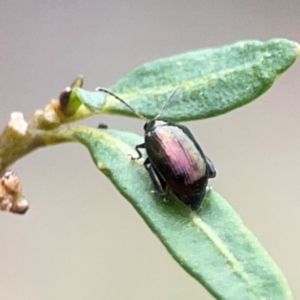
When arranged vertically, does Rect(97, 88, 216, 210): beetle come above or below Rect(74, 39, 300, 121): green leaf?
below

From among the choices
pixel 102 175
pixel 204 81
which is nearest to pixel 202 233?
pixel 204 81

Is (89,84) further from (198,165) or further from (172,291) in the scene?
(198,165)

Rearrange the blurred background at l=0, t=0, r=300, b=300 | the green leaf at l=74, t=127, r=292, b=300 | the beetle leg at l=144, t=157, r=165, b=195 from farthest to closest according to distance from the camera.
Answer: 1. the blurred background at l=0, t=0, r=300, b=300
2. the beetle leg at l=144, t=157, r=165, b=195
3. the green leaf at l=74, t=127, r=292, b=300

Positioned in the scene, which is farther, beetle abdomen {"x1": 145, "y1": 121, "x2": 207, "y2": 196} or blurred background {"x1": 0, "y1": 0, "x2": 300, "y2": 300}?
blurred background {"x1": 0, "y1": 0, "x2": 300, "y2": 300}

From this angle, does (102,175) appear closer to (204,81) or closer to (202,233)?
(204,81)

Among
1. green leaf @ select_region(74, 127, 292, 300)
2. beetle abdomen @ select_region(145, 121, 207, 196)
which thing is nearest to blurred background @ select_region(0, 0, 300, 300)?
beetle abdomen @ select_region(145, 121, 207, 196)

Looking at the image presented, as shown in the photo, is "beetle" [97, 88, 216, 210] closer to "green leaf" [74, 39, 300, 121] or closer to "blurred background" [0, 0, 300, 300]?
"green leaf" [74, 39, 300, 121]

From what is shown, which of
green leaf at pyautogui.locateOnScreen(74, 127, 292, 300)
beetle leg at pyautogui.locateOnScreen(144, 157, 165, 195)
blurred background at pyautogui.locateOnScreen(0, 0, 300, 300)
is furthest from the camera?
blurred background at pyautogui.locateOnScreen(0, 0, 300, 300)

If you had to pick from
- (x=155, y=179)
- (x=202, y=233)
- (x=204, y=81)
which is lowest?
(x=202, y=233)
